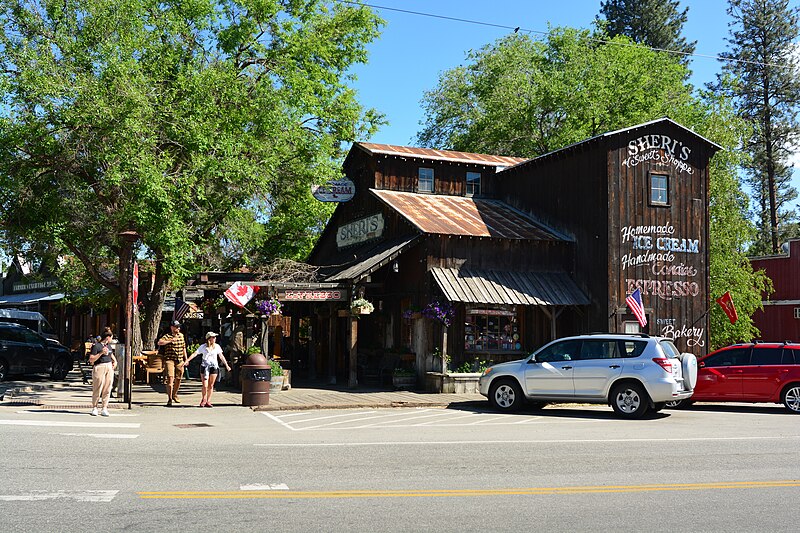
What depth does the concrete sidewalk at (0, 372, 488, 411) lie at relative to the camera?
17875 millimetres

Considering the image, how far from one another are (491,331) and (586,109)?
19.3 m

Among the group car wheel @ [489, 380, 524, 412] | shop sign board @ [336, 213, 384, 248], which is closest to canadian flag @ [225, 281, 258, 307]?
shop sign board @ [336, 213, 384, 248]

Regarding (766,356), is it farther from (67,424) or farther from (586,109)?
(586,109)

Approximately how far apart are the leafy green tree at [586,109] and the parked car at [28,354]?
25264mm

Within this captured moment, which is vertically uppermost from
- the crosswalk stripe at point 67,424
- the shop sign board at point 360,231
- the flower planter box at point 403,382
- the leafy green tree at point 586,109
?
the leafy green tree at point 586,109

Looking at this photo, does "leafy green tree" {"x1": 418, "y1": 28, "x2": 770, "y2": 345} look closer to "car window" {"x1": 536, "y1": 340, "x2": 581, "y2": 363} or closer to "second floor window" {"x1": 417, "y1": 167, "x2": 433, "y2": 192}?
"second floor window" {"x1": 417, "y1": 167, "x2": 433, "y2": 192}

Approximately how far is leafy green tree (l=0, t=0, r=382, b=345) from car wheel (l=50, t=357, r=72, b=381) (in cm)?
265

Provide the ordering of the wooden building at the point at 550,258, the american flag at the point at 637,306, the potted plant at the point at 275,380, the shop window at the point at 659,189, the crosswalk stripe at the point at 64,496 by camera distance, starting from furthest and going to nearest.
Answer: the shop window at the point at 659,189
the wooden building at the point at 550,258
the american flag at the point at 637,306
the potted plant at the point at 275,380
the crosswalk stripe at the point at 64,496

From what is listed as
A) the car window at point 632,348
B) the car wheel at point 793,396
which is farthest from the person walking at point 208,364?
the car wheel at point 793,396

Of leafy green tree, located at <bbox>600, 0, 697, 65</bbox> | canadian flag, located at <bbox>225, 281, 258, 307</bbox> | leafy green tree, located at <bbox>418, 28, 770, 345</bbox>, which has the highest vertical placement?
leafy green tree, located at <bbox>600, 0, 697, 65</bbox>

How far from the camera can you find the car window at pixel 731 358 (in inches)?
730

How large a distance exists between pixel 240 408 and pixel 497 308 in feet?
→ 27.6

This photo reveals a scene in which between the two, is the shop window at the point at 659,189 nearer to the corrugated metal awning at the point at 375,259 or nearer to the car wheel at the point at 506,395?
the corrugated metal awning at the point at 375,259

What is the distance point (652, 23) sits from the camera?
53000mm
